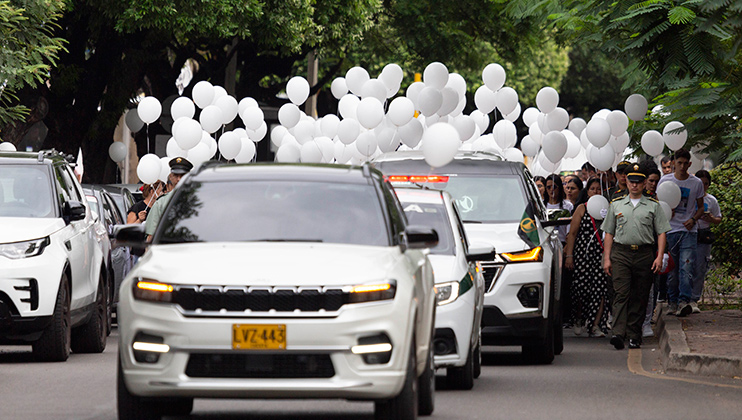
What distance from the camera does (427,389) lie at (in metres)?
9.02

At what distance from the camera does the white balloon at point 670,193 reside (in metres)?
17.7

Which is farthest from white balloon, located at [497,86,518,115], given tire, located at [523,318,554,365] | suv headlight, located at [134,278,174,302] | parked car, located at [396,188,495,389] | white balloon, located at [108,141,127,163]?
suv headlight, located at [134,278,174,302]

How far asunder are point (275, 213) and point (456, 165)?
5661 mm

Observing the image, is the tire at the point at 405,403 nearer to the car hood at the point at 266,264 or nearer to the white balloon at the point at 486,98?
the car hood at the point at 266,264

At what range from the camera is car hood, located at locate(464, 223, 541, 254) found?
12852 millimetres

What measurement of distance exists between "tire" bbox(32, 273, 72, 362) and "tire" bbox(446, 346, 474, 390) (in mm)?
3658

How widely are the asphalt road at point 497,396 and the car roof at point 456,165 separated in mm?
1842

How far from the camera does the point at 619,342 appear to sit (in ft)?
50.0

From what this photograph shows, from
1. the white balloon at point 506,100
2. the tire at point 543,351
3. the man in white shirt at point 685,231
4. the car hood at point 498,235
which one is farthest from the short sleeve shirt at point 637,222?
the white balloon at point 506,100

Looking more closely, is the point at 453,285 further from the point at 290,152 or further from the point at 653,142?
the point at 290,152

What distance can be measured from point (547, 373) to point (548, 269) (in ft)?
3.40

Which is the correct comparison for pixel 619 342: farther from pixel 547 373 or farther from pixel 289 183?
pixel 289 183

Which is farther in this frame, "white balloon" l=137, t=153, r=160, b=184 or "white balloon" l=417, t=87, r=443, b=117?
"white balloon" l=417, t=87, r=443, b=117

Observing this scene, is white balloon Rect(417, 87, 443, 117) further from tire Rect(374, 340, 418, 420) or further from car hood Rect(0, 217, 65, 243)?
tire Rect(374, 340, 418, 420)
